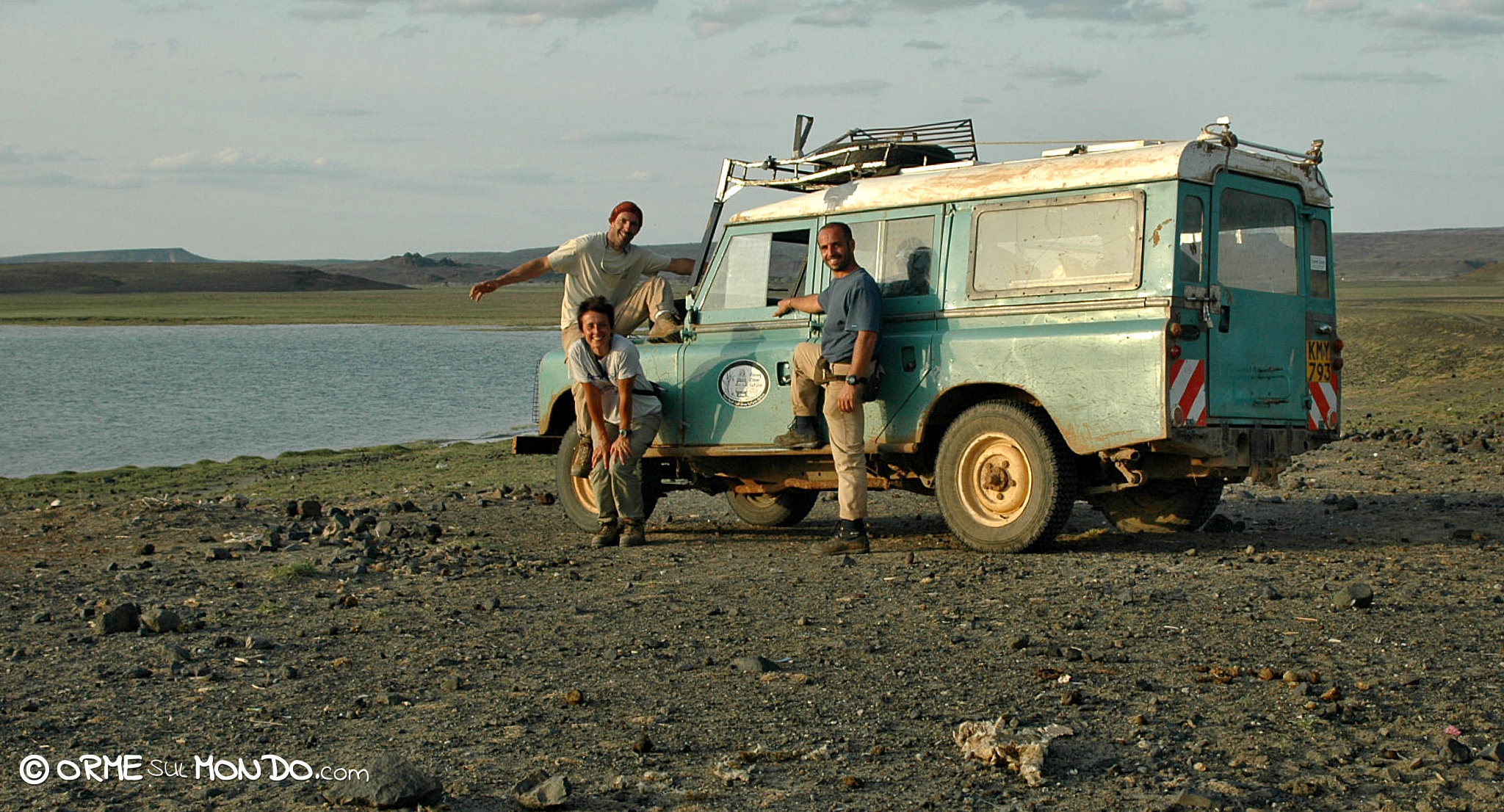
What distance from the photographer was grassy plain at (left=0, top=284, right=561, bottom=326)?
79562 millimetres

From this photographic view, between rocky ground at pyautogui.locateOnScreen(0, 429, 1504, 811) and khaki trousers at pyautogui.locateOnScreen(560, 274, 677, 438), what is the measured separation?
142 cm

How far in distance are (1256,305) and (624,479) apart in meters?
4.05

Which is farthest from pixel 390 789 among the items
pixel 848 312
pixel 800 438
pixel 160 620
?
pixel 800 438

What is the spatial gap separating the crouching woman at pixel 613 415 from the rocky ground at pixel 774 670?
0.28 metres

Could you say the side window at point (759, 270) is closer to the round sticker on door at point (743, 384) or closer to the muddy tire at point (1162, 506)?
the round sticker on door at point (743, 384)

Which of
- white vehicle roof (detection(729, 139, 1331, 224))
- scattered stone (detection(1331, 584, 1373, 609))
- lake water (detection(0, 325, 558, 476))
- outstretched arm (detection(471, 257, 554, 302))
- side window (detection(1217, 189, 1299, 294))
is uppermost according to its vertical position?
white vehicle roof (detection(729, 139, 1331, 224))

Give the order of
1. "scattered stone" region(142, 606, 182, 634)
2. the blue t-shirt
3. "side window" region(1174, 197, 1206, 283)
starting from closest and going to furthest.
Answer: "scattered stone" region(142, 606, 182, 634)
"side window" region(1174, 197, 1206, 283)
the blue t-shirt

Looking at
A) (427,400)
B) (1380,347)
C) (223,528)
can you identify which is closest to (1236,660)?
(223,528)

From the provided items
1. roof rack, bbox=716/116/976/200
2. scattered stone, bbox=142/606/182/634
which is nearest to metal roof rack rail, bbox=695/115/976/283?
roof rack, bbox=716/116/976/200

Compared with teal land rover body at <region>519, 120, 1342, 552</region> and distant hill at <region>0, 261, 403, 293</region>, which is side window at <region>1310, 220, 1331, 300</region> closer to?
teal land rover body at <region>519, 120, 1342, 552</region>

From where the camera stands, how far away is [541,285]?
17825 centimetres

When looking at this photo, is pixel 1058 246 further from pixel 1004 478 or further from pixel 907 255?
pixel 1004 478

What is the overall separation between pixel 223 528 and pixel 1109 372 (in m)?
6.89

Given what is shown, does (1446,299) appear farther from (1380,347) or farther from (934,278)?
(934,278)
